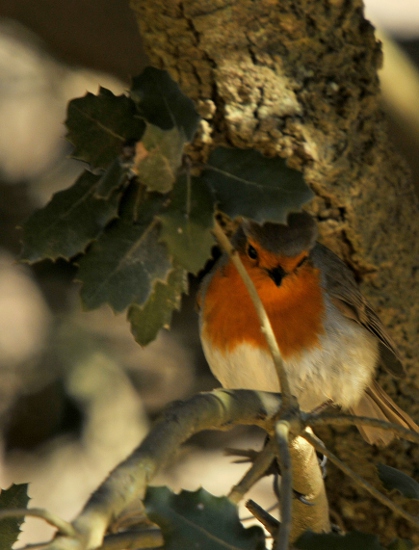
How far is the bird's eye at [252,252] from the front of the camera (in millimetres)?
2580

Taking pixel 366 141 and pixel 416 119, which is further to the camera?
pixel 416 119

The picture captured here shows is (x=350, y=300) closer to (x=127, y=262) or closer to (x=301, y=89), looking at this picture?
(x=301, y=89)

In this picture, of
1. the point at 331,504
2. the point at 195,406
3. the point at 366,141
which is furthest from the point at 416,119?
the point at 195,406

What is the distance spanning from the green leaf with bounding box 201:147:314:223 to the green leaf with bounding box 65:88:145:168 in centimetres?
17

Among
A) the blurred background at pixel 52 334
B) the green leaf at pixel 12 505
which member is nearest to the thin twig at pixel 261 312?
the green leaf at pixel 12 505

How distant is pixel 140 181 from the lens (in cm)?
124

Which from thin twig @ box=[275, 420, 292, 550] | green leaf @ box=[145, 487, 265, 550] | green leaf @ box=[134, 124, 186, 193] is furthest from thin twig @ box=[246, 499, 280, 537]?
green leaf @ box=[134, 124, 186, 193]

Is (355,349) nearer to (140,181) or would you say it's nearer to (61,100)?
(140,181)

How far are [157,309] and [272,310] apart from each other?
128 centimetres

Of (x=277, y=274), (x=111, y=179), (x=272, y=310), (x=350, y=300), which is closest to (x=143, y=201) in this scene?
(x=111, y=179)

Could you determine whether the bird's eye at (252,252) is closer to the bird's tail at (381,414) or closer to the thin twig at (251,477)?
the bird's tail at (381,414)

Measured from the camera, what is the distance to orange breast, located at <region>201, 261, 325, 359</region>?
2.62m

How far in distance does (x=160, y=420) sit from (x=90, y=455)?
3.03m

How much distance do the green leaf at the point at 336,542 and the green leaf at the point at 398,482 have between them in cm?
46
